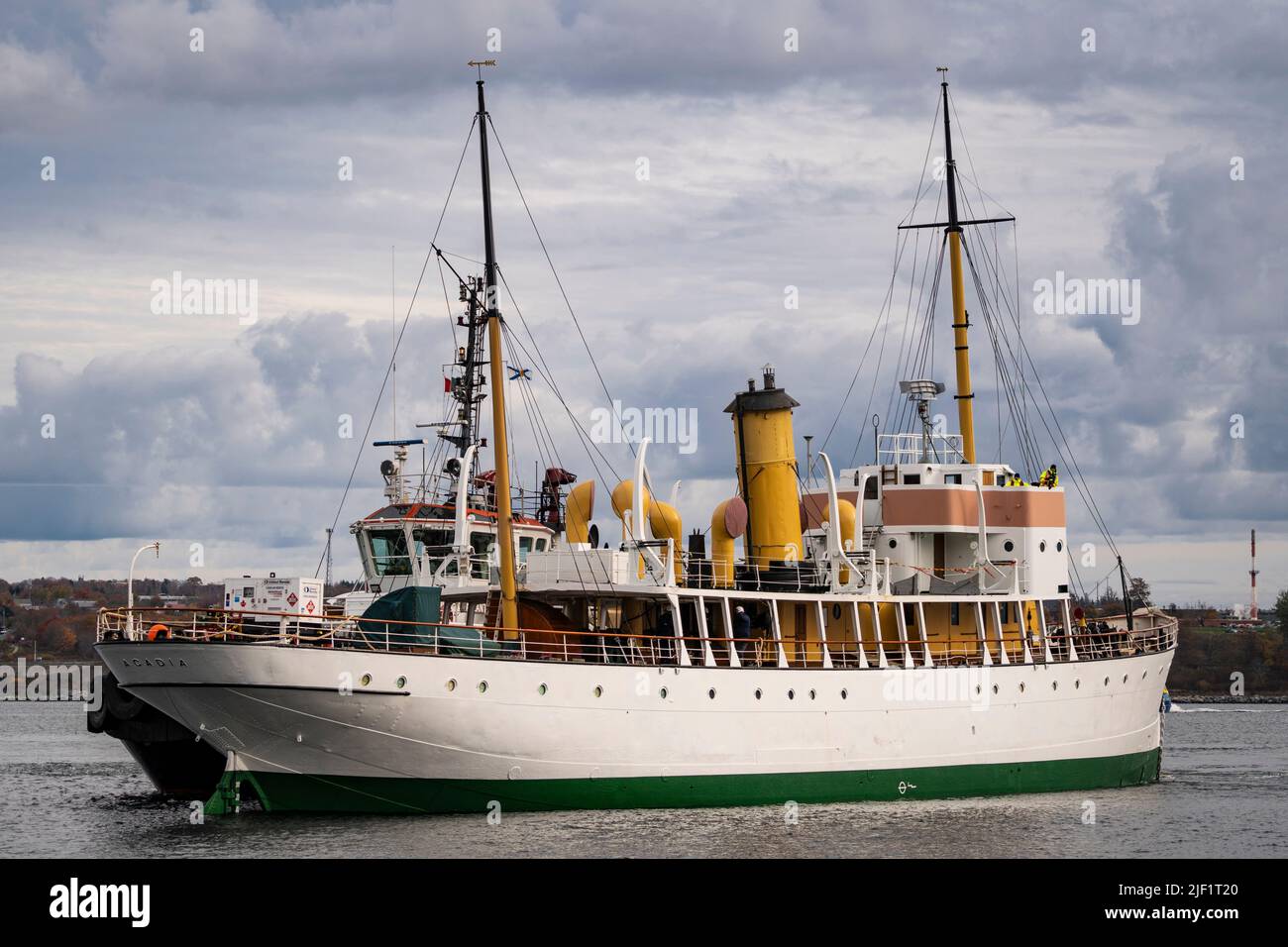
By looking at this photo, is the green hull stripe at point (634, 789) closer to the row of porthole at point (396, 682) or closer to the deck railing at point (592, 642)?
the row of porthole at point (396, 682)

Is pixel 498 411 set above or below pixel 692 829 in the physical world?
above

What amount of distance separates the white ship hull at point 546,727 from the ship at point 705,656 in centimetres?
5

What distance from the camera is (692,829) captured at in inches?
1264

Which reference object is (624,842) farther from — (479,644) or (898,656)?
(898,656)

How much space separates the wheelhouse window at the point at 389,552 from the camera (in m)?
44.8

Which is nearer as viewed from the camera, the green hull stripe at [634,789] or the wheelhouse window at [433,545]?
the green hull stripe at [634,789]

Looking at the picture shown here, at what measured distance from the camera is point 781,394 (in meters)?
40.2

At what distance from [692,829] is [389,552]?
15869mm

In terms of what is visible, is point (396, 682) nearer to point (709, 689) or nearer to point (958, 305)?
point (709, 689)

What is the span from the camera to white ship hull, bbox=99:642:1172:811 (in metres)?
30.9

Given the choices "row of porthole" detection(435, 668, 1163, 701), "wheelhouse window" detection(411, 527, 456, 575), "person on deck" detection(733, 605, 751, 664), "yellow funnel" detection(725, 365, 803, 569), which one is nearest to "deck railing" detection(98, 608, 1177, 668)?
→ "person on deck" detection(733, 605, 751, 664)

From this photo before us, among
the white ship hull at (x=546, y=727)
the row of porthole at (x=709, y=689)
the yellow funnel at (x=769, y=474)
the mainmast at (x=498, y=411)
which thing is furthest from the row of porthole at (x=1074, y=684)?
the mainmast at (x=498, y=411)

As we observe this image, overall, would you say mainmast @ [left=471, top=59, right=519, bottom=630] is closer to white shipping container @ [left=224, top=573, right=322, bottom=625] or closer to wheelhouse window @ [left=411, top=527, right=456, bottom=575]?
white shipping container @ [left=224, top=573, right=322, bottom=625]

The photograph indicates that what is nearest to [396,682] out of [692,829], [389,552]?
[692,829]
